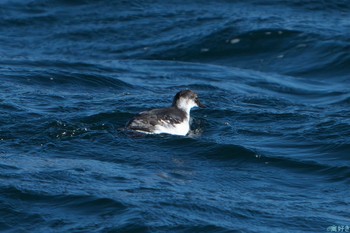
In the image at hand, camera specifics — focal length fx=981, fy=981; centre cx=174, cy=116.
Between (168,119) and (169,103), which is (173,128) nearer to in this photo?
(168,119)

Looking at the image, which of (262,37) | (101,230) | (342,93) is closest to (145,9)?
(262,37)

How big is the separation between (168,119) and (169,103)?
2.94 meters

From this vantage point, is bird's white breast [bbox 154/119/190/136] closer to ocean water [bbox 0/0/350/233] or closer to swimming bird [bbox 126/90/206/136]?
swimming bird [bbox 126/90/206/136]

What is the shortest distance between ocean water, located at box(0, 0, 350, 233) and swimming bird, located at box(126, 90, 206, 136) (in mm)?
169

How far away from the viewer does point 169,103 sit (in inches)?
696

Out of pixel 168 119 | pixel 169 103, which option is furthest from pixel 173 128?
pixel 169 103

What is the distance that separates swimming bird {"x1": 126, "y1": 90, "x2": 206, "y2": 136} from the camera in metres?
14.4

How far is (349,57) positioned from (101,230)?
11.7 metres

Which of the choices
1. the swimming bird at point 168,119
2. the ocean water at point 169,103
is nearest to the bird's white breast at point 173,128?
the swimming bird at point 168,119

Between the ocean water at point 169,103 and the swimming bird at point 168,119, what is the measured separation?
169 mm

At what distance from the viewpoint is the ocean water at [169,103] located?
1184 centimetres

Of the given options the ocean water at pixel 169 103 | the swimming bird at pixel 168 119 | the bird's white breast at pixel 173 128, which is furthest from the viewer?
the bird's white breast at pixel 173 128

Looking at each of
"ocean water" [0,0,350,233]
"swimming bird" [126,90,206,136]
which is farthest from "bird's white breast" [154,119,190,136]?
"ocean water" [0,0,350,233]

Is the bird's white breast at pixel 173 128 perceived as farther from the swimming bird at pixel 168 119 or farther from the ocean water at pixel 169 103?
the ocean water at pixel 169 103
